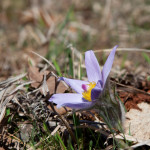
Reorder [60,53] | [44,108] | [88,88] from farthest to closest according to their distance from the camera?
[60,53] → [44,108] → [88,88]

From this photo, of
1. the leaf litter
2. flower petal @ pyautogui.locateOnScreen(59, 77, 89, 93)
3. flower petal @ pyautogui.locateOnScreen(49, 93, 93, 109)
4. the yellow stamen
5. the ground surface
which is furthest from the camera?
the ground surface

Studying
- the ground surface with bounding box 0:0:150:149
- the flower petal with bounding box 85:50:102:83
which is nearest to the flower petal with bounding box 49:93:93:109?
the flower petal with bounding box 85:50:102:83

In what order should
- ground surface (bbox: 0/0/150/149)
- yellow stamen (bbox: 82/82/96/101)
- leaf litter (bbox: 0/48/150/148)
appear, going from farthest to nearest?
ground surface (bbox: 0/0/150/149) → leaf litter (bbox: 0/48/150/148) → yellow stamen (bbox: 82/82/96/101)

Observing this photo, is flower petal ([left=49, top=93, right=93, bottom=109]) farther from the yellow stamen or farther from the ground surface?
the ground surface

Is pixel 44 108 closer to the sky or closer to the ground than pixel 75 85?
closer to the ground

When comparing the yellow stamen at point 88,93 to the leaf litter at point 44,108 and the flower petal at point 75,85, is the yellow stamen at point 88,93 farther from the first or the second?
the leaf litter at point 44,108

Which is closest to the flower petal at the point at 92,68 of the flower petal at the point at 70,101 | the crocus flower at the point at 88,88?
the crocus flower at the point at 88,88

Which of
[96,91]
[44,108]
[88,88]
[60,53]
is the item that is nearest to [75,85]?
[88,88]

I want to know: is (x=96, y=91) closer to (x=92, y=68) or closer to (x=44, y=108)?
(x=92, y=68)

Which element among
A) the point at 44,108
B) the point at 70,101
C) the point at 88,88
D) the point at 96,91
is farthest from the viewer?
the point at 44,108
